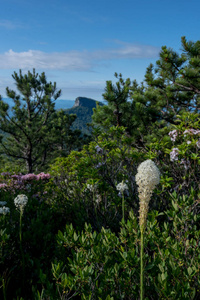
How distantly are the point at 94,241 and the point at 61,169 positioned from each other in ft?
13.9

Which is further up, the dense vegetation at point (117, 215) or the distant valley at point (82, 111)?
the distant valley at point (82, 111)

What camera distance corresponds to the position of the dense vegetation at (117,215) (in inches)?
86.6

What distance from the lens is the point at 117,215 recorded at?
465cm

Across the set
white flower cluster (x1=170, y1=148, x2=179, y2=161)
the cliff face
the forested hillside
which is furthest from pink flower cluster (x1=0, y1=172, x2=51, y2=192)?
the cliff face

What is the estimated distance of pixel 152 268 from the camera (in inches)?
89.8

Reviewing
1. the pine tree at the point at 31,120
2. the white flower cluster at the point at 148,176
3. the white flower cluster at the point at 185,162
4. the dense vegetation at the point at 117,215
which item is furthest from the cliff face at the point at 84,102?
the white flower cluster at the point at 148,176

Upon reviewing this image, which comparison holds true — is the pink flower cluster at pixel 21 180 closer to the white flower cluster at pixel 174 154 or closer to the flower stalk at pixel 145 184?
the white flower cluster at pixel 174 154

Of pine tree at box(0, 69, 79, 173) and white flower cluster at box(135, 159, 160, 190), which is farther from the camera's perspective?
pine tree at box(0, 69, 79, 173)

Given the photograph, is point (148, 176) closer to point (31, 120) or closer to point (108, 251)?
point (108, 251)

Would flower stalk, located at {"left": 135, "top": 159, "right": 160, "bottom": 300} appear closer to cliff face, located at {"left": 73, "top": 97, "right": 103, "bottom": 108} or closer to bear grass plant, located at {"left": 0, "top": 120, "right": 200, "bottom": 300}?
bear grass plant, located at {"left": 0, "top": 120, "right": 200, "bottom": 300}

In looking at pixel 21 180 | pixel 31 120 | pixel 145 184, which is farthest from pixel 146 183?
pixel 31 120

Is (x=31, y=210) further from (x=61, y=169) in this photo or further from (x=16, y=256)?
(x=61, y=169)

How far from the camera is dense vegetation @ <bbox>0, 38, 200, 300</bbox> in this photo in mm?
2199

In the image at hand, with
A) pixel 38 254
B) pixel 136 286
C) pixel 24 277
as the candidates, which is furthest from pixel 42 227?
pixel 136 286
